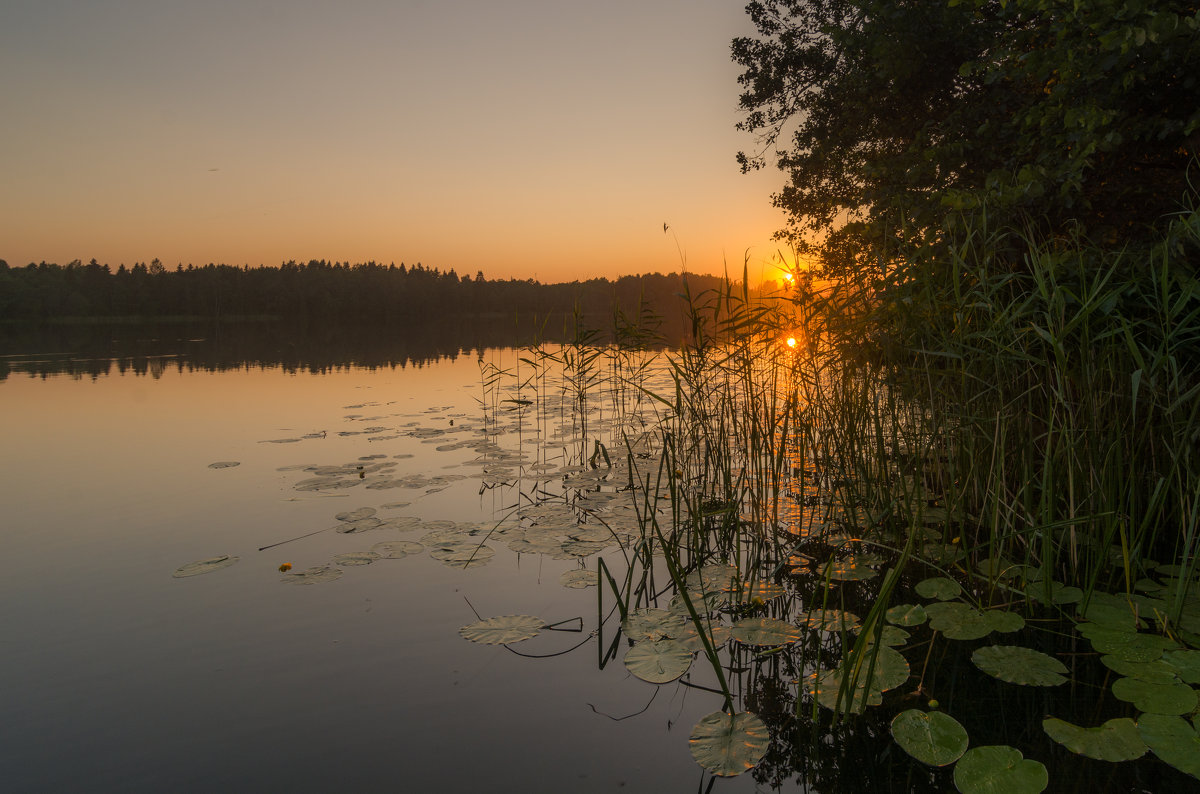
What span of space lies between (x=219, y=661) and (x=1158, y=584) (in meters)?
4.55

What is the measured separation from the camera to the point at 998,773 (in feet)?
5.66

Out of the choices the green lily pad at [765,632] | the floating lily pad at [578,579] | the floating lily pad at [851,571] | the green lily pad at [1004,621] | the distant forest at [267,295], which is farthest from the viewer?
the distant forest at [267,295]

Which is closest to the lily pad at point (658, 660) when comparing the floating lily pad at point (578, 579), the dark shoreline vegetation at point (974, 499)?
the dark shoreline vegetation at point (974, 499)

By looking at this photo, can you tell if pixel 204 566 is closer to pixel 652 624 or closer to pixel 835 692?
pixel 652 624

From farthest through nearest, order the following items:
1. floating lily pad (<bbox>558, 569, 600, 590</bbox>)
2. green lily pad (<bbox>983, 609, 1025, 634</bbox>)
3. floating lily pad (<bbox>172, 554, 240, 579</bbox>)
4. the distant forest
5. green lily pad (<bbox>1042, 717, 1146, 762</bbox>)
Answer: the distant forest, floating lily pad (<bbox>172, 554, 240, 579</bbox>), floating lily pad (<bbox>558, 569, 600, 590</bbox>), green lily pad (<bbox>983, 609, 1025, 634</bbox>), green lily pad (<bbox>1042, 717, 1146, 762</bbox>)

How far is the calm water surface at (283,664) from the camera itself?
2.06 meters

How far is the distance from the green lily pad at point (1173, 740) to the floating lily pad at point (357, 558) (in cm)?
378

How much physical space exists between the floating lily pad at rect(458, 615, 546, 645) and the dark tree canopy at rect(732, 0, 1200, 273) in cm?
322

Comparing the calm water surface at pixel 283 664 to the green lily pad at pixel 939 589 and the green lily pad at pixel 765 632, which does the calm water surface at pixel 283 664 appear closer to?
the green lily pad at pixel 765 632

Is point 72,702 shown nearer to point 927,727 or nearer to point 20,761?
point 20,761

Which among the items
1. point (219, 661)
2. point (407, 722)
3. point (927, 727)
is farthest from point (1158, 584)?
point (219, 661)

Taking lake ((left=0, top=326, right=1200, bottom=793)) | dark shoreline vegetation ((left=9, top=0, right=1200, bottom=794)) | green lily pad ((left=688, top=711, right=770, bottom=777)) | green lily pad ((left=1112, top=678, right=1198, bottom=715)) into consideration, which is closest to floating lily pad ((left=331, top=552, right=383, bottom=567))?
lake ((left=0, top=326, right=1200, bottom=793))

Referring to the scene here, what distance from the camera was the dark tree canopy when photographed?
13.9 ft

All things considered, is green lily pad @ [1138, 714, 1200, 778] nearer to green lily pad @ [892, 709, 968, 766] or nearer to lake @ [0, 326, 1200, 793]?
lake @ [0, 326, 1200, 793]
